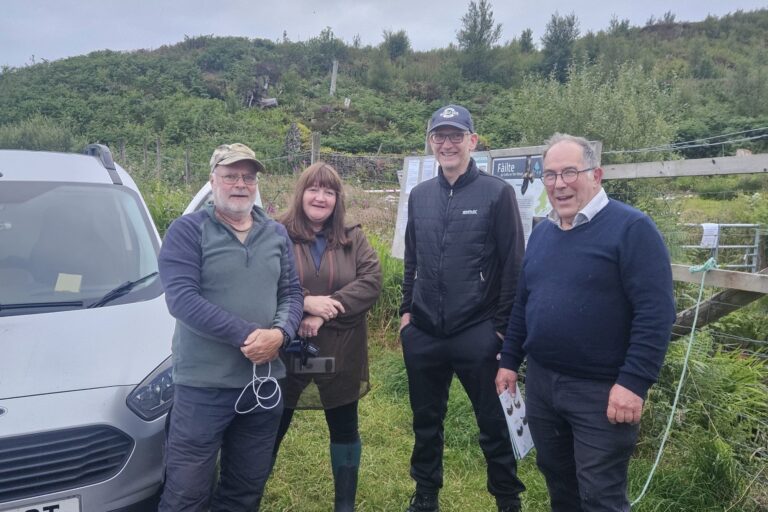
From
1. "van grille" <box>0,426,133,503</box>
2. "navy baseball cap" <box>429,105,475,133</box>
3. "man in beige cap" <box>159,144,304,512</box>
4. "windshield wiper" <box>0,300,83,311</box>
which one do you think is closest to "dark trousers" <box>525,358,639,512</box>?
"man in beige cap" <box>159,144,304,512</box>

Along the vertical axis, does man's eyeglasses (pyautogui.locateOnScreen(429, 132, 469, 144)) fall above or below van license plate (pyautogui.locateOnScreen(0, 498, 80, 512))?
above

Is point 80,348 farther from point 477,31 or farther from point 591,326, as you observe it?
point 477,31

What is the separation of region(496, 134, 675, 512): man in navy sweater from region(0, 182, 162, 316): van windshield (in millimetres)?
1995

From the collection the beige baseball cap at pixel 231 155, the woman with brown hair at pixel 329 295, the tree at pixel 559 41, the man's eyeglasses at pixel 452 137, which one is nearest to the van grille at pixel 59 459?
the woman with brown hair at pixel 329 295

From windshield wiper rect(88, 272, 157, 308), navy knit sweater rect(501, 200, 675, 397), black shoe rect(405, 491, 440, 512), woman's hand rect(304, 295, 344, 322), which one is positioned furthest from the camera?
black shoe rect(405, 491, 440, 512)

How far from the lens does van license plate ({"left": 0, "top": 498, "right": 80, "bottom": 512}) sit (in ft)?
5.86

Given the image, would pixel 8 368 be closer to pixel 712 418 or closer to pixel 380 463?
pixel 380 463

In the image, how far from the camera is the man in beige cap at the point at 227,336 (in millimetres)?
1955

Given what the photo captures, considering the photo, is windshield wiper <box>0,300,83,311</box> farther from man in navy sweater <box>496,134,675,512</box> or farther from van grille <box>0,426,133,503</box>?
man in navy sweater <box>496,134,675,512</box>

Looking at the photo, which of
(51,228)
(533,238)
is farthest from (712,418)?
(51,228)

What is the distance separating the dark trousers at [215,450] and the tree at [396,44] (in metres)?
47.0

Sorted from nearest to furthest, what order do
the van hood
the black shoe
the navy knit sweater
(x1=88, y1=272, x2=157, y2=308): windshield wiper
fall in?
the navy knit sweater < the van hood < (x1=88, y1=272, x2=157, y2=308): windshield wiper < the black shoe

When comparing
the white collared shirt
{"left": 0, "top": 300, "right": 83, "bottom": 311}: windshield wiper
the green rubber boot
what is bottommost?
the green rubber boot

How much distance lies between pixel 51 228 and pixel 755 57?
44605 mm
